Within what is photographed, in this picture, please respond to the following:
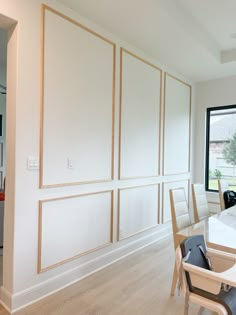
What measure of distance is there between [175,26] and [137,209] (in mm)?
2376

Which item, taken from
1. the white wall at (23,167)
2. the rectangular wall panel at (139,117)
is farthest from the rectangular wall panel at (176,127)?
the white wall at (23,167)

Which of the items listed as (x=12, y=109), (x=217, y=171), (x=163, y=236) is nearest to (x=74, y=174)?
(x=12, y=109)

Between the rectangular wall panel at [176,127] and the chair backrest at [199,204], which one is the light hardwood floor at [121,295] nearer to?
the chair backrest at [199,204]

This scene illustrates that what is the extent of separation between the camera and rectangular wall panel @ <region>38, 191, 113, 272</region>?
2.31 meters

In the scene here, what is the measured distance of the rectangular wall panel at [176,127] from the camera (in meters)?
4.12

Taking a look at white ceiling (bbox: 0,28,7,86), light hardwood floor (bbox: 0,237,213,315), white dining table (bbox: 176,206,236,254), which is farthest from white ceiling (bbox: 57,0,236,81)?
light hardwood floor (bbox: 0,237,213,315)

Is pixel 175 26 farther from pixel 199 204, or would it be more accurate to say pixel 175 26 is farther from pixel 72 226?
pixel 72 226

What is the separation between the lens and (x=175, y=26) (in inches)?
112

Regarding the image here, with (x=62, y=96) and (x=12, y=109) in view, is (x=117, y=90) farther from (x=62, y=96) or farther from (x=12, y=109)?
(x=12, y=109)

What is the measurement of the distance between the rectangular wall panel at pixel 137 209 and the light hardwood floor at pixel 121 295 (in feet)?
1.54

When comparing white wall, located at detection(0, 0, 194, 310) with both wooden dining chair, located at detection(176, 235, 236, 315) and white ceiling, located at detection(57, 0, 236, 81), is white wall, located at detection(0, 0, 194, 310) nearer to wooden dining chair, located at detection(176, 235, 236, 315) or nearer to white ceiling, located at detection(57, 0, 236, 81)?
white ceiling, located at detection(57, 0, 236, 81)

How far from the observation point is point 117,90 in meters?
3.12

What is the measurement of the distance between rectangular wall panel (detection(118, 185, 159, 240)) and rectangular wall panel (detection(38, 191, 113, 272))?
0.79 ft

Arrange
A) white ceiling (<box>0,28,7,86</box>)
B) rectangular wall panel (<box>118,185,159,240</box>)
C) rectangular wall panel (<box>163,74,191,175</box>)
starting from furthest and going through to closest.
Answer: rectangular wall panel (<box>163,74,191,175</box>)
white ceiling (<box>0,28,7,86</box>)
rectangular wall panel (<box>118,185,159,240</box>)
